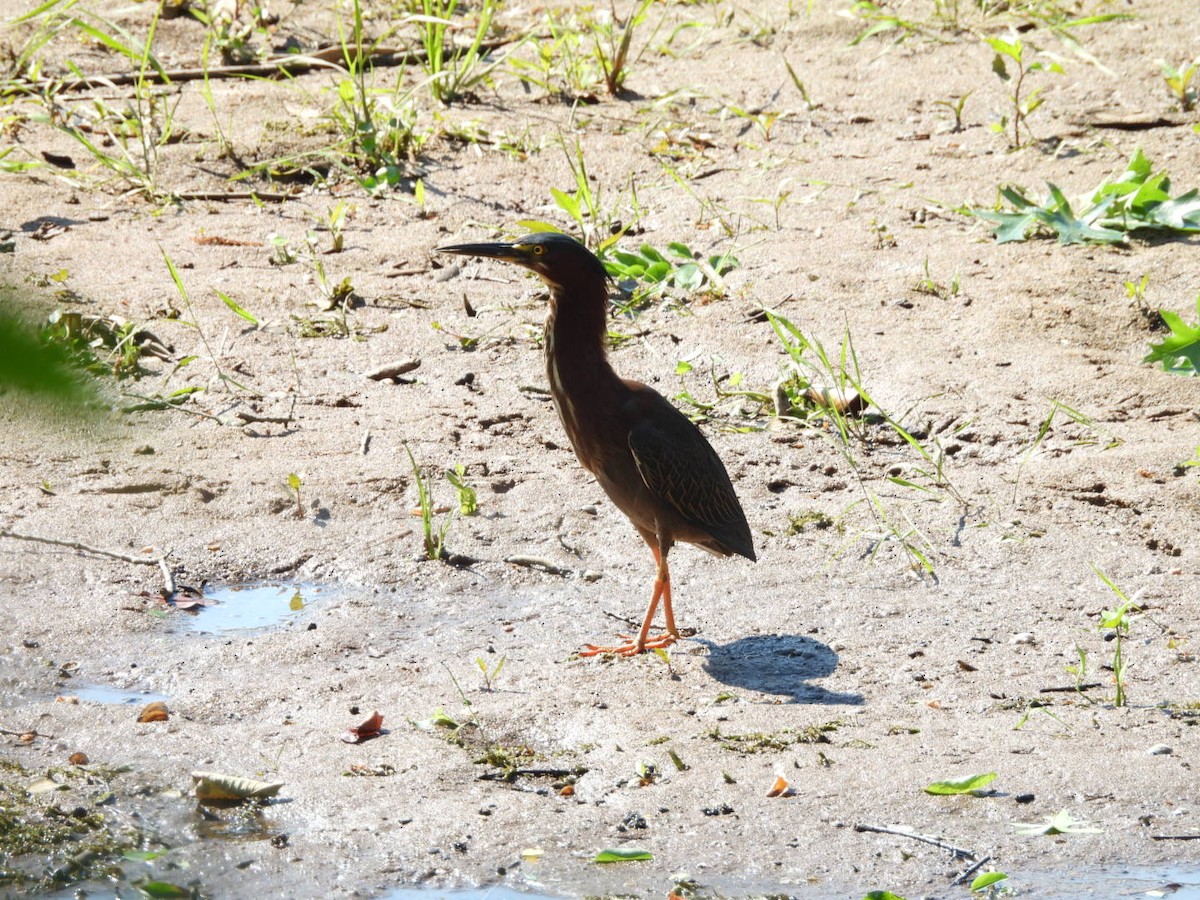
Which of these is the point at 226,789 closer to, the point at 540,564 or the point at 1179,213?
the point at 540,564

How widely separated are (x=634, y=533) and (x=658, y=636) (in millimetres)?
691

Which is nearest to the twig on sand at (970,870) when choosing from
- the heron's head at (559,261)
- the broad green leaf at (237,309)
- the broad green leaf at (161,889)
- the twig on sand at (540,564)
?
the broad green leaf at (161,889)

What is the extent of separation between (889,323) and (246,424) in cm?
306

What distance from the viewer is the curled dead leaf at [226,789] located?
3.58 metres

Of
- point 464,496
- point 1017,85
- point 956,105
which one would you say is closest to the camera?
point 464,496

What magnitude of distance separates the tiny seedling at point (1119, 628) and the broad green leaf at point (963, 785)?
2.14 ft

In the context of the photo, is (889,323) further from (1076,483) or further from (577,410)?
(577,410)

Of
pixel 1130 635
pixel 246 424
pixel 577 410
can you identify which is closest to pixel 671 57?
pixel 246 424

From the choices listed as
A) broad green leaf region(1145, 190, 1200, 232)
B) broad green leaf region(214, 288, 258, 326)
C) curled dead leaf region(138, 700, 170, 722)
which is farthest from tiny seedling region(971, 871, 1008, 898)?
broad green leaf region(1145, 190, 1200, 232)

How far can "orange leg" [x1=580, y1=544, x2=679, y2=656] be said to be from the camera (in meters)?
4.51

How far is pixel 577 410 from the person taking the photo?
470 centimetres

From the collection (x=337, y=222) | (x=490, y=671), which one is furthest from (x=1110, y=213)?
(x=490, y=671)

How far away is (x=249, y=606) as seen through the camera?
477cm

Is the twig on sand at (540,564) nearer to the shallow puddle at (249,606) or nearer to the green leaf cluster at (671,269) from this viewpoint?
the shallow puddle at (249,606)
